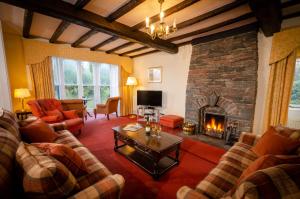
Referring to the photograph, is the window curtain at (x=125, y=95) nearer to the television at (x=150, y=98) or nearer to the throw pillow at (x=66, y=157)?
the television at (x=150, y=98)

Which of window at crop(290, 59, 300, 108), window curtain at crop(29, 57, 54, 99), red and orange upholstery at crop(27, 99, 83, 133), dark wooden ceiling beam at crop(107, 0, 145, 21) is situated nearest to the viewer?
dark wooden ceiling beam at crop(107, 0, 145, 21)

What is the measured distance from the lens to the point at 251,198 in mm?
646

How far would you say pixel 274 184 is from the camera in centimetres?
67

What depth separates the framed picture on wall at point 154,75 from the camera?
195 inches

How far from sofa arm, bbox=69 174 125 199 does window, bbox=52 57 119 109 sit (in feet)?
15.8

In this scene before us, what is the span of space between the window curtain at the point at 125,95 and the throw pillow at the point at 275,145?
4.75 m

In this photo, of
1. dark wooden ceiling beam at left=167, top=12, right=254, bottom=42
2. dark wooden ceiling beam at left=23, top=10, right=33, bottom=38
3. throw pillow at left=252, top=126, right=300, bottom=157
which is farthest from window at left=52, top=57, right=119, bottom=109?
throw pillow at left=252, top=126, right=300, bottom=157

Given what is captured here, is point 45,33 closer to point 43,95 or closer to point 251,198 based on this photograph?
point 43,95

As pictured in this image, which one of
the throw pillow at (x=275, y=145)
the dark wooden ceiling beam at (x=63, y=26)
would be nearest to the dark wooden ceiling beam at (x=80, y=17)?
the dark wooden ceiling beam at (x=63, y=26)

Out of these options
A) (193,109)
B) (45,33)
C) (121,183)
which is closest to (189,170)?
(121,183)

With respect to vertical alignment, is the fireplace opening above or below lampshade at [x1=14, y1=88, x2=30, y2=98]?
below

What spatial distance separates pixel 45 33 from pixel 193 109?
4.33 meters

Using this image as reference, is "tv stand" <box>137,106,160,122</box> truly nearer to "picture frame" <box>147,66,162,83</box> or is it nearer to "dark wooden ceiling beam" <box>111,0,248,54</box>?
"picture frame" <box>147,66,162,83</box>

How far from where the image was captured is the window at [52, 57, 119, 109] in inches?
193
